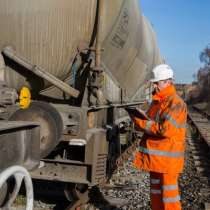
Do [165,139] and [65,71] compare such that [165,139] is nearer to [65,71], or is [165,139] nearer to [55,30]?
[65,71]

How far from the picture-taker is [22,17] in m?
5.27

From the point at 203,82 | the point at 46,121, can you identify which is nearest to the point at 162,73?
the point at 46,121

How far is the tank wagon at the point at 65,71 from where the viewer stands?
527cm

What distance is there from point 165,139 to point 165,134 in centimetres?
11

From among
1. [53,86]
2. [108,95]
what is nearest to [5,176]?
[53,86]

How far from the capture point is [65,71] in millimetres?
5801

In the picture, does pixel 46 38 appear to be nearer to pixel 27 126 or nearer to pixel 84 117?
pixel 84 117

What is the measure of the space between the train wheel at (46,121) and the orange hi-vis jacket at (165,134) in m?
0.99

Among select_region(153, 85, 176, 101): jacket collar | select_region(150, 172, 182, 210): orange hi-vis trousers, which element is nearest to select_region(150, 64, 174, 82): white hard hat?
select_region(153, 85, 176, 101): jacket collar

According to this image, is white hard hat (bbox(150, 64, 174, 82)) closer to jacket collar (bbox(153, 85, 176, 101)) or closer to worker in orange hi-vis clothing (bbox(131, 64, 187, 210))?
worker in orange hi-vis clothing (bbox(131, 64, 187, 210))

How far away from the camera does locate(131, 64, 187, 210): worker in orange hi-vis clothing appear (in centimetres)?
463

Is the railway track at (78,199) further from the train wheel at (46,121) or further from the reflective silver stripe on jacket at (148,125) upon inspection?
the reflective silver stripe on jacket at (148,125)

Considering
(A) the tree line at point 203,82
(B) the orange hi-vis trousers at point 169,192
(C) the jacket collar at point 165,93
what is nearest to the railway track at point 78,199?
(B) the orange hi-vis trousers at point 169,192

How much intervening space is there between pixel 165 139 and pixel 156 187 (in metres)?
0.57
